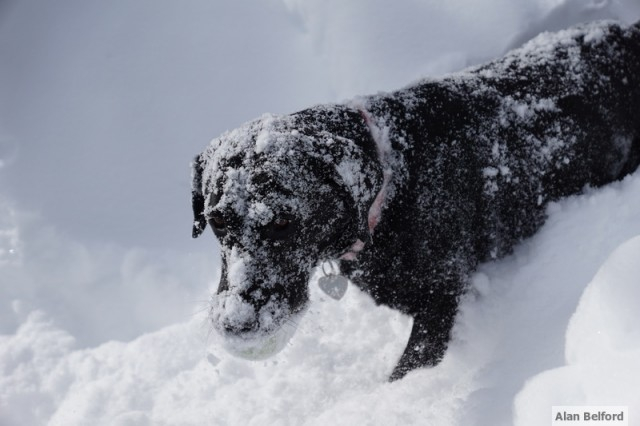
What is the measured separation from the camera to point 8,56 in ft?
14.5

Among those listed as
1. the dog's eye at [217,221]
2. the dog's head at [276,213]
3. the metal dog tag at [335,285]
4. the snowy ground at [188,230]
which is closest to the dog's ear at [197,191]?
the dog's head at [276,213]

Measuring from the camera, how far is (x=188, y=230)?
386 cm

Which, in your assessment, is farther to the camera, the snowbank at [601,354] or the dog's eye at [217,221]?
the dog's eye at [217,221]

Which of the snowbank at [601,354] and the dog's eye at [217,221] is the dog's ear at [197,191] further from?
the snowbank at [601,354]

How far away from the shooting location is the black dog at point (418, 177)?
6.33 ft

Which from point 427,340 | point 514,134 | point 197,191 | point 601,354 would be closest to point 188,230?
point 197,191

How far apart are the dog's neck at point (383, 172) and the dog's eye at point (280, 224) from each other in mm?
421

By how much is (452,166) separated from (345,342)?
1261mm

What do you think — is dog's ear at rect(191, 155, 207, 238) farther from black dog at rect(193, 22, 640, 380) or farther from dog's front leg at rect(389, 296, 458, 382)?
dog's front leg at rect(389, 296, 458, 382)

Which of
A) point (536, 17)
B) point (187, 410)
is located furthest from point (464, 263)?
point (536, 17)

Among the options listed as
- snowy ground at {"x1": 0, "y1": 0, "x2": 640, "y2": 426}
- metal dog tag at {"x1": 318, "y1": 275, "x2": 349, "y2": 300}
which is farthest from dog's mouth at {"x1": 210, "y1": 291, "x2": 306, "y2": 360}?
metal dog tag at {"x1": 318, "y1": 275, "x2": 349, "y2": 300}

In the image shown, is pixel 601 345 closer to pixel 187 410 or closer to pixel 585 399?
pixel 585 399

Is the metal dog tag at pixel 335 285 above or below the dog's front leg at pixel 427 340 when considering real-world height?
above

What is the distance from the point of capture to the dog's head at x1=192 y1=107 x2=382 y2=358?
6.21 ft
